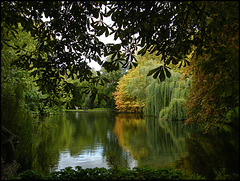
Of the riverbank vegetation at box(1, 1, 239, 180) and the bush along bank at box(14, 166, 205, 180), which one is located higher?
the riverbank vegetation at box(1, 1, 239, 180)

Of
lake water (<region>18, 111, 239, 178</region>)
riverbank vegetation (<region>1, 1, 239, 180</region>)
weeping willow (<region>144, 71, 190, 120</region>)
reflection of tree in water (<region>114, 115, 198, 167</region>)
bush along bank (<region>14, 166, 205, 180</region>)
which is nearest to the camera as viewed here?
riverbank vegetation (<region>1, 1, 239, 180</region>)

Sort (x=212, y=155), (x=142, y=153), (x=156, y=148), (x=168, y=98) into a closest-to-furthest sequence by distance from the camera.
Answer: (x=212, y=155) → (x=142, y=153) → (x=156, y=148) → (x=168, y=98)

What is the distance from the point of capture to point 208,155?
721cm

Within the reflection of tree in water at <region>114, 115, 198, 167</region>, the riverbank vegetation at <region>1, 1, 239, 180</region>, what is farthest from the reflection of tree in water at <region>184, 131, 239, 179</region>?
the riverbank vegetation at <region>1, 1, 239, 180</region>

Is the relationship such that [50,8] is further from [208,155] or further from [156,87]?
[156,87]

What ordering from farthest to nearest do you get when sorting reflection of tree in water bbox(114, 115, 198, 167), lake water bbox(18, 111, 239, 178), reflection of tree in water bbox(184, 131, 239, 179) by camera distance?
reflection of tree in water bbox(114, 115, 198, 167), lake water bbox(18, 111, 239, 178), reflection of tree in water bbox(184, 131, 239, 179)

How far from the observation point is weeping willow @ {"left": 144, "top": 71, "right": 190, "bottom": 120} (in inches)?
647

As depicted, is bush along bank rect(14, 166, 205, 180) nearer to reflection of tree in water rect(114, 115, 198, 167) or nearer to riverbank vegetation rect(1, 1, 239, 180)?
riverbank vegetation rect(1, 1, 239, 180)

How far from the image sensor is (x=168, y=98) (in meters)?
18.5

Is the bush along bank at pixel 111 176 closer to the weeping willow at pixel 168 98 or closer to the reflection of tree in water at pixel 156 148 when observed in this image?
the reflection of tree in water at pixel 156 148

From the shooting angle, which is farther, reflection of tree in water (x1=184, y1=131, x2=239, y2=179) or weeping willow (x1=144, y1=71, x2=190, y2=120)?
weeping willow (x1=144, y1=71, x2=190, y2=120)

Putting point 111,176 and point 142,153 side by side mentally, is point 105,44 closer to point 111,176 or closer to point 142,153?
point 111,176

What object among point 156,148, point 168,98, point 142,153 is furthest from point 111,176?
point 168,98

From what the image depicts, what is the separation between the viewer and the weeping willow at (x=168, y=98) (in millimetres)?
16438
